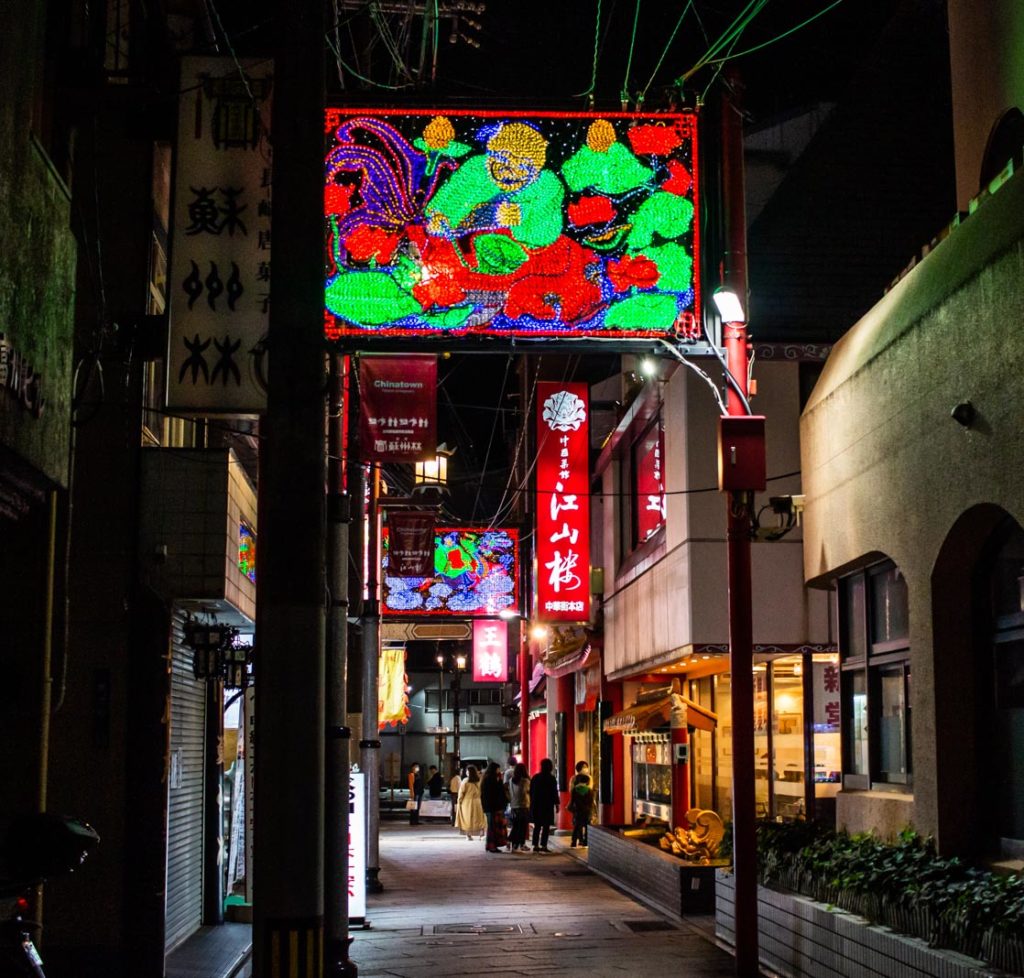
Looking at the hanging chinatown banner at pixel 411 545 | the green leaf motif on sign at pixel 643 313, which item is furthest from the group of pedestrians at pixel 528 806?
the green leaf motif on sign at pixel 643 313

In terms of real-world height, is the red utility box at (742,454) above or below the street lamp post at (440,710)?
above

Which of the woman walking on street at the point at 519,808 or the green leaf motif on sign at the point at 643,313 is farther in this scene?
the woman walking on street at the point at 519,808

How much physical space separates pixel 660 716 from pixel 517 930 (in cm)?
541

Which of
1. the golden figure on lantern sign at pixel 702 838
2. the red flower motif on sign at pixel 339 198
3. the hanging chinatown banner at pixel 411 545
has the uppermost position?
the red flower motif on sign at pixel 339 198

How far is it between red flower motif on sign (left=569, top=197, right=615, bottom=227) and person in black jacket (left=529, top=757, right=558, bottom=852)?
68.5 ft

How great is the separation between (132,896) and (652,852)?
9.78 m

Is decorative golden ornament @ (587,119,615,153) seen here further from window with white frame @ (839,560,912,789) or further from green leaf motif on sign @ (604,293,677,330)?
window with white frame @ (839,560,912,789)

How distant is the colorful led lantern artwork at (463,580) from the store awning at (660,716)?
31.3 feet

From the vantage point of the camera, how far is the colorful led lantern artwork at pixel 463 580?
33.8 meters

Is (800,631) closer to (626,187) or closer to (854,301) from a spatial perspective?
(854,301)

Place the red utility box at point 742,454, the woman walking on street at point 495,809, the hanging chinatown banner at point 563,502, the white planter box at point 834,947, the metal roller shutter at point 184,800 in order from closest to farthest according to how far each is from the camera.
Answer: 1. the white planter box at point 834,947
2. the red utility box at point 742,454
3. the metal roller shutter at point 184,800
4. the hanging chinatown banner at point 563,502
5. the woman walking on street at point 495,809

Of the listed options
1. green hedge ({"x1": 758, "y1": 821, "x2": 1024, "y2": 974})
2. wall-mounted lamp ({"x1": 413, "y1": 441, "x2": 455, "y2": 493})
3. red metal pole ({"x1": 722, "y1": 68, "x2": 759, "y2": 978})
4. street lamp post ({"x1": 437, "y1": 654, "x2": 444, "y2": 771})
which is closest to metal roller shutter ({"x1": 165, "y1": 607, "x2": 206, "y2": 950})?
red metal pole ({"x1": 722, "y1": 68, "x2": 759, "y2": 978})

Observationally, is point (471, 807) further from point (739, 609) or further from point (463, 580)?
point (739, 609)

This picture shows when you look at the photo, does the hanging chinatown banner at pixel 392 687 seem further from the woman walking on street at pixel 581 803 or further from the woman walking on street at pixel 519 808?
the woman walking on street at pixel 581 803
